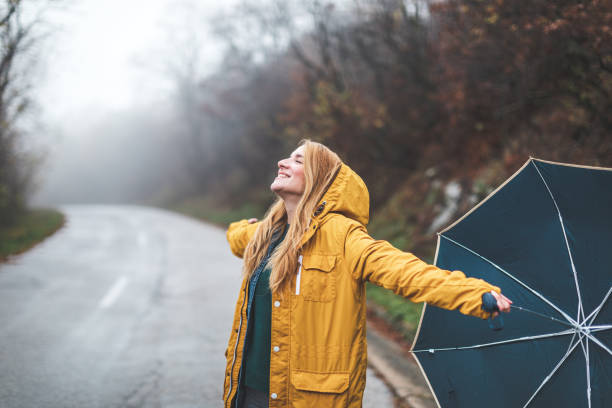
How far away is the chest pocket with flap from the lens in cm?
240

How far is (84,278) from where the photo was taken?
9641 millimetres

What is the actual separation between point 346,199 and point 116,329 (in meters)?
5.19

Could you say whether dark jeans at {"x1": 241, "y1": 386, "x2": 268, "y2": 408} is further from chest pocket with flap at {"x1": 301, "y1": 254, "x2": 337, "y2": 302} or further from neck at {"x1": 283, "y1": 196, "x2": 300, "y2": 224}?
neck at {"x1": 283, "y1": 196, "x2": 300, "y2": 224}

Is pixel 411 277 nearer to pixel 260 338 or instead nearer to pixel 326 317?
pixel 326 317

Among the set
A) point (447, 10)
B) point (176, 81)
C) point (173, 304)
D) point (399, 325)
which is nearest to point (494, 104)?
point (447, 10)

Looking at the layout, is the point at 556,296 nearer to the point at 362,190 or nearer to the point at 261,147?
the point at 362,190

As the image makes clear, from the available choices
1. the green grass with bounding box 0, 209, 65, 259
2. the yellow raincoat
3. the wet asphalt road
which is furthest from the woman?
the green grass with bounding box 0, 209, 65, 259

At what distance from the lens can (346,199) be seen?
2559 mm

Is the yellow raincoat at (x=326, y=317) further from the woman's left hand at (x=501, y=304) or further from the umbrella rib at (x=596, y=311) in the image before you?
the umbrella rib at (x=596, y=311)

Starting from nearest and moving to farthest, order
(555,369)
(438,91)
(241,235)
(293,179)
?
1. (555,369)
2. (293,179)
3. (241,235)
4. (438,91)

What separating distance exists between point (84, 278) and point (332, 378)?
867 cm

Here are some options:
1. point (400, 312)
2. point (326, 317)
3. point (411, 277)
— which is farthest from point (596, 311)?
point (400, 312)

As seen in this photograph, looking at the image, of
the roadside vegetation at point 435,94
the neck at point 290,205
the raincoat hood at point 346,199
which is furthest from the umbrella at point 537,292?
the roadside vegetation at point 435,94

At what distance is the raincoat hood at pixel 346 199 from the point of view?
2541 millimetres
